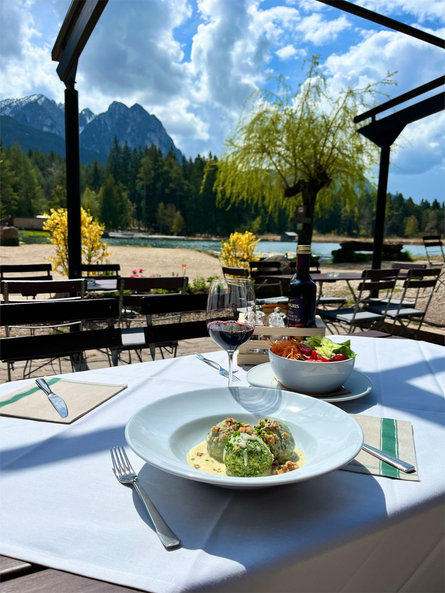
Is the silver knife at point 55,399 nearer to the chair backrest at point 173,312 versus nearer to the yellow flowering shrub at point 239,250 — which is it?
the chair backrest at point 173,312

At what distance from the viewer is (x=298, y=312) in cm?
122

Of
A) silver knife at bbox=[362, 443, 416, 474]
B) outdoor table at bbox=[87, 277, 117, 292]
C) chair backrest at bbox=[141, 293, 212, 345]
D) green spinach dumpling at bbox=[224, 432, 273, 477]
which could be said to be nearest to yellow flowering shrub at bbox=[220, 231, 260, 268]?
outdoor table at bbox=[87, 277, 117, 292]

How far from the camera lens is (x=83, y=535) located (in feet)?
1.63

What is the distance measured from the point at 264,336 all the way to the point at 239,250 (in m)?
6.59

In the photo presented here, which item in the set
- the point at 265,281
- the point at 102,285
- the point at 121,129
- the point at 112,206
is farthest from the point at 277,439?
the point at 121,129

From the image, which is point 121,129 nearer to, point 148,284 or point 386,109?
point 386,109

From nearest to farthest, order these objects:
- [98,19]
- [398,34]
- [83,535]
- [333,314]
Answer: [83,535]
[98,19]
[398,34]
[333,314]

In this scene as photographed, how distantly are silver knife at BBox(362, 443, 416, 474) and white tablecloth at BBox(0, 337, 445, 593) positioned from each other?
3 cm

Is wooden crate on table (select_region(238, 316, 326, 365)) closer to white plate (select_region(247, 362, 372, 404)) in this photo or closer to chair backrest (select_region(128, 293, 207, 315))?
white plate (select_region(247, 362, 372, 404))

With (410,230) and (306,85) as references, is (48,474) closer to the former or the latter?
(306,85)

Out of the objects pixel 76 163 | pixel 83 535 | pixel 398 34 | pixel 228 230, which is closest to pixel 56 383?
pixel 83 535

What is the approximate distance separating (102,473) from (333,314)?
377cm

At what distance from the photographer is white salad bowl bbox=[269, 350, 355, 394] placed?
0.89 m

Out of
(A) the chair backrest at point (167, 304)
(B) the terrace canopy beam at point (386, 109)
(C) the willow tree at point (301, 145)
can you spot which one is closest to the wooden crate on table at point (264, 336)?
(A) the chair backrest at point (167, 304)
